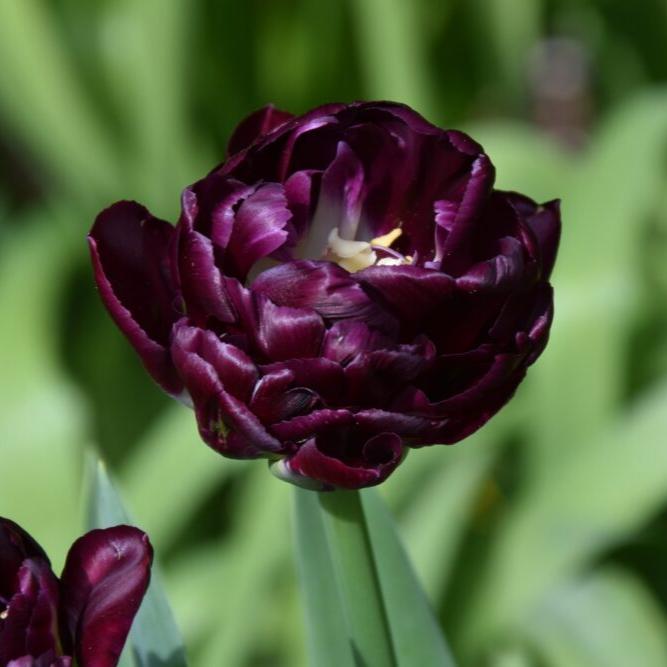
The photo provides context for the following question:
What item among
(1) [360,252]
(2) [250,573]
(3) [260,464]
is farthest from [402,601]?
(3) [260,464]

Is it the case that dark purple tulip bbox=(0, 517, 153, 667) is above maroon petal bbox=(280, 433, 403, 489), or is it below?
below

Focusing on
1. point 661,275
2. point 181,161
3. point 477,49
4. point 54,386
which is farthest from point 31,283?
point 477,49

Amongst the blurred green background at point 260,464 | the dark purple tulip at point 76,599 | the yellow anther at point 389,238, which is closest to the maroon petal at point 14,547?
the dark purple tulip at point 76,599

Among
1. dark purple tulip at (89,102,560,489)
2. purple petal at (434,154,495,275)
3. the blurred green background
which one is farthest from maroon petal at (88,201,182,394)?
the blurred green background

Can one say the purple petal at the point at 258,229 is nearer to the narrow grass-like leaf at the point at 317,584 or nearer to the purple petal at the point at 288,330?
the purple petal at the point at 288,330

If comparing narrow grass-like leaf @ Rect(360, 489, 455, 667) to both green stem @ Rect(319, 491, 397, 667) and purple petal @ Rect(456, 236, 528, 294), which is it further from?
purple petal @ Rect(456, 236, 528, 294)

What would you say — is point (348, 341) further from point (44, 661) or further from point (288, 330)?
point (44, 661)

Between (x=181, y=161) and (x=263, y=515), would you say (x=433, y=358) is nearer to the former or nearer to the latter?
(x=263, y=515)
